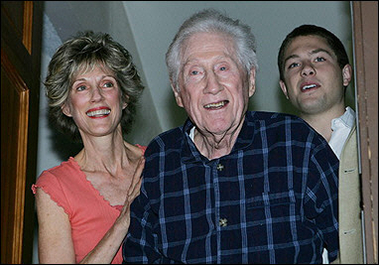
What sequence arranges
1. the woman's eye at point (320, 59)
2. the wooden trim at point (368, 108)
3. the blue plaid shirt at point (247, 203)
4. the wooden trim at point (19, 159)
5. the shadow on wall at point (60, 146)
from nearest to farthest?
the wooden trim at point (368, 108)
the blue plaid shirt at point (247, 203)
the wooden trim at point (19, 159)
the woman's eye at point (320, 59)
the shadow on wall at point (60, 146)

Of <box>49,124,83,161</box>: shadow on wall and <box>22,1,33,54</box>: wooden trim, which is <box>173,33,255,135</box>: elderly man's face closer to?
<box>22,1,33,54</box>: wooden trim

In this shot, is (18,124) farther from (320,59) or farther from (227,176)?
(320,59)

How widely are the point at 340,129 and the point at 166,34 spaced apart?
188 centimetres

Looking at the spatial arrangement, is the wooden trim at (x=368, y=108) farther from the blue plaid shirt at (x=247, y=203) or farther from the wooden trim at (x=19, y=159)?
the wooden trim at (x=19, y=159)

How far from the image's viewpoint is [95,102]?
2672 millimetres

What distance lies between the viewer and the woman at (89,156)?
2.49 m

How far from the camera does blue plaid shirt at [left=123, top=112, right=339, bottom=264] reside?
2.12 metres

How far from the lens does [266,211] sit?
2152 mm

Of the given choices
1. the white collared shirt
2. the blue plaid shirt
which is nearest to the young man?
the white collared shirt

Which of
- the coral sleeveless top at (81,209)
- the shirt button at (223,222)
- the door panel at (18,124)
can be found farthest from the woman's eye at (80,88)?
the shirt button at (223,222)

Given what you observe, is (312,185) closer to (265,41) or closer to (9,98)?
(9,98)

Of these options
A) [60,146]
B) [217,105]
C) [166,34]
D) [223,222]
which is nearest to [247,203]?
[223,222]

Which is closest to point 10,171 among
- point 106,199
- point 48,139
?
point 106,199

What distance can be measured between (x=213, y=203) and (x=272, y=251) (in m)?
0.24
